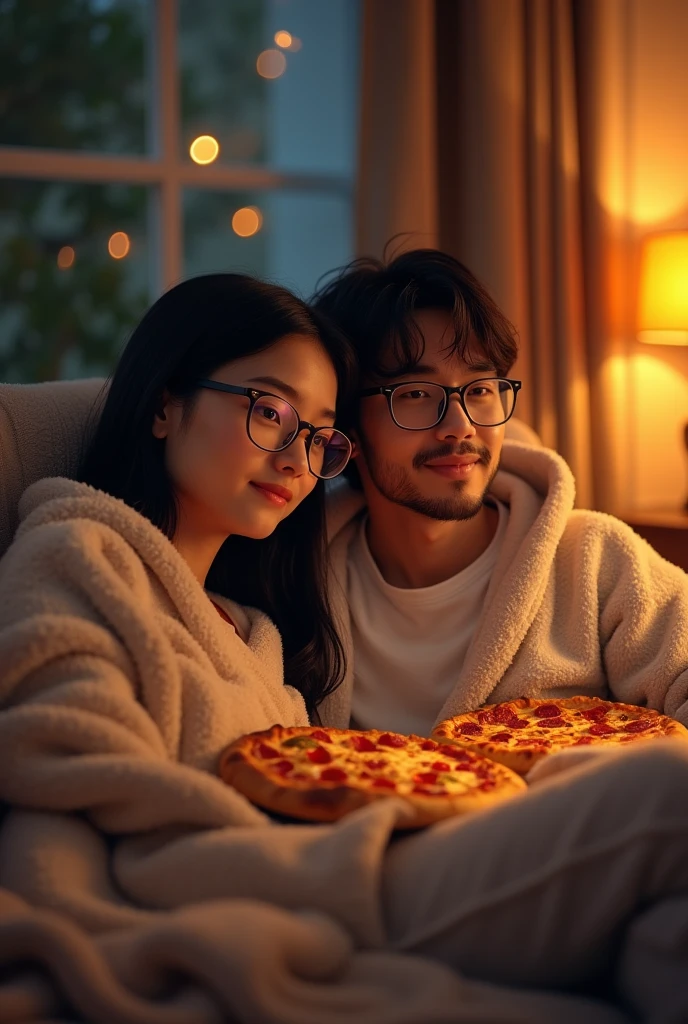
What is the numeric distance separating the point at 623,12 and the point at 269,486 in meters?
2.58

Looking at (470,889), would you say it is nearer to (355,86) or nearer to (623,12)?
(355,86)

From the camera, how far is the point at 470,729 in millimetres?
1626

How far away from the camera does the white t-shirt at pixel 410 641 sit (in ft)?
6.17

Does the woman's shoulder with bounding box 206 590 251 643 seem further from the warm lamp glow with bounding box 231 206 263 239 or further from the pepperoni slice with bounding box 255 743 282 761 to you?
the warm lamp glow with bounding box 231 206 263 239

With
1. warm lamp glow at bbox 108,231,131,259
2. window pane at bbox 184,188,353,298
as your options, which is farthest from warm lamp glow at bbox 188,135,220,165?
warm lamp glow at bbox 108,231,131,259

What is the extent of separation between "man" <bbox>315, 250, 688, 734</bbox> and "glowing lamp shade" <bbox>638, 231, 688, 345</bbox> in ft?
4.30

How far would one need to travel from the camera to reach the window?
11.1 feet

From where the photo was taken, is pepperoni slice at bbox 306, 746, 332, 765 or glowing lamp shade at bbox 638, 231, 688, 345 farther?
glowing lamp shade at bbox 638, 231, 688, 345

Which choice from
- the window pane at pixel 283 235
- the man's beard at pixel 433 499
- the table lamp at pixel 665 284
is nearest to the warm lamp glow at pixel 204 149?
the window pane at pixel 283 235

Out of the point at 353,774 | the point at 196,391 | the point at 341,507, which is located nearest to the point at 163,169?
the point at 341,507

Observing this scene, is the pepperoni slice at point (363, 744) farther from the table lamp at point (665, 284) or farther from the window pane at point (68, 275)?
the window pane at point (68, 275)

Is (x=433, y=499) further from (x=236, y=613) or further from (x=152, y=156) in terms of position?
(x=152, y=156)

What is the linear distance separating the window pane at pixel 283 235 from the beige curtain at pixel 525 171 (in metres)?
0.43

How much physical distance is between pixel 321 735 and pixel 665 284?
2.12 metres
